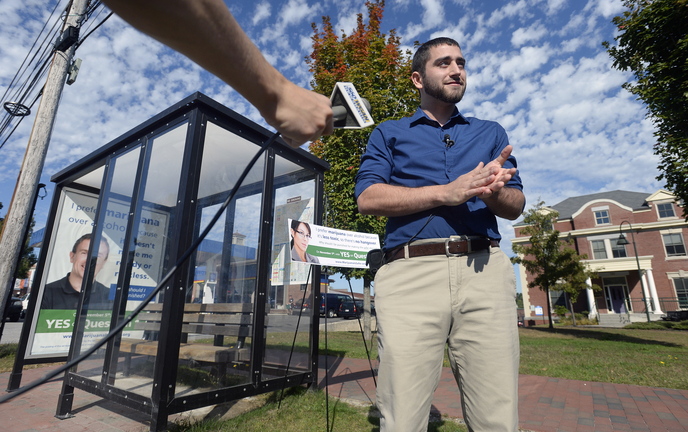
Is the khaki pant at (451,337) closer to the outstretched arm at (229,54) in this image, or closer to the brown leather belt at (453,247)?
the brown leather belt at (453,247)

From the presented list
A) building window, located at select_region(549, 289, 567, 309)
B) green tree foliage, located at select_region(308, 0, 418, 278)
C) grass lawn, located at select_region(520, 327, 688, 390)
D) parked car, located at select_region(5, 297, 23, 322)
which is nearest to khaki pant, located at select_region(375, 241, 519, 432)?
grass lawn, located at select_region(520, 327, 688, 390)

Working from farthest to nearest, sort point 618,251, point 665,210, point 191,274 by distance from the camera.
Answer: point 618,251, point 665,210, point 191,274

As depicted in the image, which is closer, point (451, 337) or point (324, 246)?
point (451, 337)

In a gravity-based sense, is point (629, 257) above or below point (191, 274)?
above

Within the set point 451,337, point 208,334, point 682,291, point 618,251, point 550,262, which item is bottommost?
point 208,334

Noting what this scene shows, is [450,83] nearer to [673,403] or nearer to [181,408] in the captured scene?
[181,408]

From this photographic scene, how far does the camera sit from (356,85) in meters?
10.9

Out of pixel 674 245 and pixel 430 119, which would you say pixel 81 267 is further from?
pixel 674 245

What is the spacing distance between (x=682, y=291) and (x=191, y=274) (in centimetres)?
3815

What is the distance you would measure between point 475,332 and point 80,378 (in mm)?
4215

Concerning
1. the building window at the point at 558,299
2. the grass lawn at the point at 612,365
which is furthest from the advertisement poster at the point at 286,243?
the building window at the point at 558,299

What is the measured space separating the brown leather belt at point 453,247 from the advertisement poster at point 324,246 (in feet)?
8.37

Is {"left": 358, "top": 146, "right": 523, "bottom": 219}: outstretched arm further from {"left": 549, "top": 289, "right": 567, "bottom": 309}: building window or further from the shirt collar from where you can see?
{"left": 549, "top": 289, "right": 567, "bottom": 309}: building window

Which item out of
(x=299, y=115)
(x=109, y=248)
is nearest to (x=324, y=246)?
(x=109, y=248)
